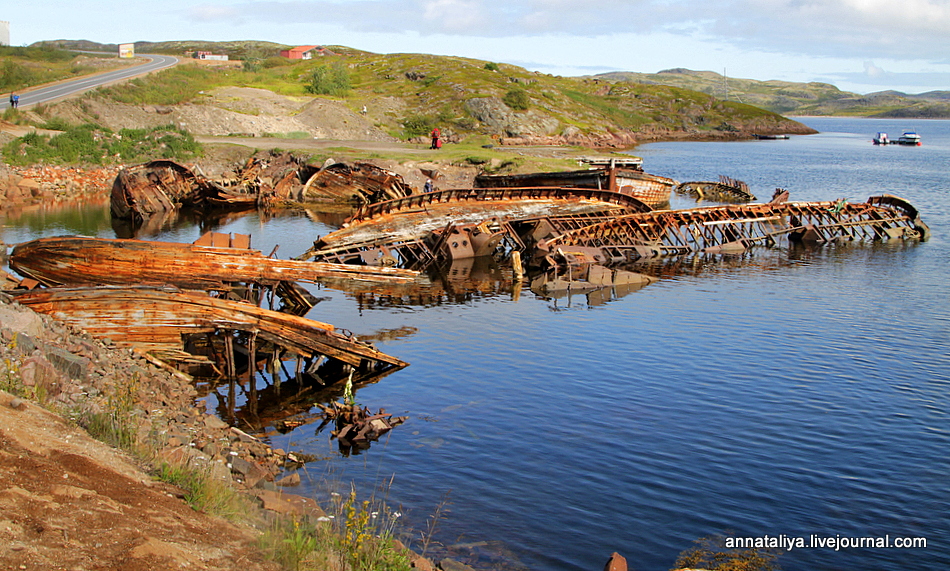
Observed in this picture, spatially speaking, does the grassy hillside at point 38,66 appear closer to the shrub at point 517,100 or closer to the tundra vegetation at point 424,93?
the tundra vegetation at point 424,93

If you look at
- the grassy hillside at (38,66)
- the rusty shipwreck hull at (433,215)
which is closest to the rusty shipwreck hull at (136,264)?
the rusty shipwreck hull at (433,215)

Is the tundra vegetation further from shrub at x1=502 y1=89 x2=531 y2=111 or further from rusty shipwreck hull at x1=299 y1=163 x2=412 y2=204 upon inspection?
rusty shipwreck hull at x1=299 y1=163 x2=412 y2=204

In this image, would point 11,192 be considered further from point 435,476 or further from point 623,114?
point 623,114

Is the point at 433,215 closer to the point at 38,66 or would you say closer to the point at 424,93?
the point at 38,66

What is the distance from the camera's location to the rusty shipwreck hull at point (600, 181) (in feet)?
193

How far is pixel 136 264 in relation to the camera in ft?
82.0

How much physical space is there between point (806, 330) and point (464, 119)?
335ft

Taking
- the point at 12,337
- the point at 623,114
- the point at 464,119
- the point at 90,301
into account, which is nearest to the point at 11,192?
the point at 90,301

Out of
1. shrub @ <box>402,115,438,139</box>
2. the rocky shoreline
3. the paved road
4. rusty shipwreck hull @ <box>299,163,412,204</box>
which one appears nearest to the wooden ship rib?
rusty shipwreck hull @ <box>299,163,412,204</box>

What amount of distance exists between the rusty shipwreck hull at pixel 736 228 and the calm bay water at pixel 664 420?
7329 mm

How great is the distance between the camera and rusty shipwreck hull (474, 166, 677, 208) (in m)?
58.8

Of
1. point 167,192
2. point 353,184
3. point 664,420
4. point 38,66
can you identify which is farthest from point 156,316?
point 38,66

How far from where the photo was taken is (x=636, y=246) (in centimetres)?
4381

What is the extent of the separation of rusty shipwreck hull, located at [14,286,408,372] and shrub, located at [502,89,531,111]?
119184mm
